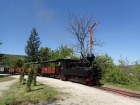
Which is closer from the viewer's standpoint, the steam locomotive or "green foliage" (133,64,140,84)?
the steam locomotive

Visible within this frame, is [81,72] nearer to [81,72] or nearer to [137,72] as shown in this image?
[81,72]

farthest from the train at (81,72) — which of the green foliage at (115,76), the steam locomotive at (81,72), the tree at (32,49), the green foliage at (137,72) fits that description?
the tree at (32,49)

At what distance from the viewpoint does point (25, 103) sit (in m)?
14.8

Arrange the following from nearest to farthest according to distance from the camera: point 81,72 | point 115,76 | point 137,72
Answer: point 81,72, point 115,76, point 137,72

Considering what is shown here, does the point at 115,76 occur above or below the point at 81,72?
below

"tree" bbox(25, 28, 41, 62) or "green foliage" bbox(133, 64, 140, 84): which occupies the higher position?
"tree" bbox(25, 28, 41, 62)

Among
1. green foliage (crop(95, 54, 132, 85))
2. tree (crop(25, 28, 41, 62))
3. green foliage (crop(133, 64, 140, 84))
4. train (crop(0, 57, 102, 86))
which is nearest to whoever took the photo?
train (crop(0, 57, 102, 86))

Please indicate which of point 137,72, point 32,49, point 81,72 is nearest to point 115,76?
point 137,72

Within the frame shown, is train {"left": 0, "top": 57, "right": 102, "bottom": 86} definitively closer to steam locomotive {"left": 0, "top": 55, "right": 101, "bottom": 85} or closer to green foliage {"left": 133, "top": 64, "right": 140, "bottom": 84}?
steam locomotive {"left": 0, "top": 55, "right": 101, "bottom": 85}

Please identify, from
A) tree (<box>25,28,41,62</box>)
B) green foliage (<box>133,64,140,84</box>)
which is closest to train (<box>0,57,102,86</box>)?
green foliage (<box>133,64,140,84</box>)

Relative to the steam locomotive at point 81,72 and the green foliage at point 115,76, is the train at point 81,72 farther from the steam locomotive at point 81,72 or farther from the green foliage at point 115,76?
the green foliage at point 115,76

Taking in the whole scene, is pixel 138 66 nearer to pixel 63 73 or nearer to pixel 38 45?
pixel 63 73

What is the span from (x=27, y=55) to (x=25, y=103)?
79074 millimetres

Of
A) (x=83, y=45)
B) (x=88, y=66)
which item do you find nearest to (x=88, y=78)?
(x=88, y=66)
